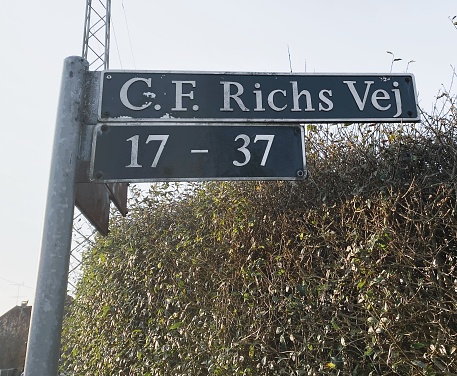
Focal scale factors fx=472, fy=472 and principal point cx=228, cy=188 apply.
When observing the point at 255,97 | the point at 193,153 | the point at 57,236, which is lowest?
the point at 57,236

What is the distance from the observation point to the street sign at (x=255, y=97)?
6.40ft

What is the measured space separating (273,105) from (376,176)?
1038mm

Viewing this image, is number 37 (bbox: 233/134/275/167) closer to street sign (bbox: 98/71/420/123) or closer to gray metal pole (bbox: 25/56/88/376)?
street sign (bbox: 98/71/420/123)

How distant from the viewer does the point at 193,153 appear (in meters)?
1.89

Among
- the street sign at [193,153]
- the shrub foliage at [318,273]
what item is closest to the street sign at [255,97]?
the street sign at [193,153]

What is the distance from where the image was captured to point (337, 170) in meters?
3.01

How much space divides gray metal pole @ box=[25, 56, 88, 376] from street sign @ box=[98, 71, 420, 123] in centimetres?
13

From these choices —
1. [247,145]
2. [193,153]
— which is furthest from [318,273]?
[193,153]

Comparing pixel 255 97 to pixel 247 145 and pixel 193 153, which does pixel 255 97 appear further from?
pixel 193 153

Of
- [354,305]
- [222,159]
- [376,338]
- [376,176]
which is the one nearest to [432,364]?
[376,338]

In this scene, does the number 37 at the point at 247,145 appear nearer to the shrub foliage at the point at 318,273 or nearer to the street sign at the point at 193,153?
the street sign at the point at 193,153

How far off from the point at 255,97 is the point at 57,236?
0.99 m

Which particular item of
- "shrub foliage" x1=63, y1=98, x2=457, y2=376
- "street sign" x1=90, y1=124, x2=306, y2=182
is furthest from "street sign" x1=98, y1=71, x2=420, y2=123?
"shrub foliage" x1=63, y1=98, x2=457, y2=376

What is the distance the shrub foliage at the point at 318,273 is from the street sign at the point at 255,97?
2.26 ft
